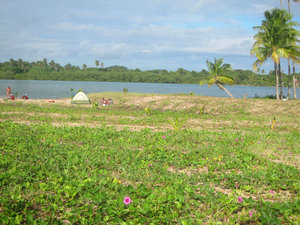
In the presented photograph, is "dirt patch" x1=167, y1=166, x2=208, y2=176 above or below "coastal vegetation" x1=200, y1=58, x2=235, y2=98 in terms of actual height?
below

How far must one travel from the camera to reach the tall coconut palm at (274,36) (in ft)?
89.5

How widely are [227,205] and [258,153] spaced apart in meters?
3.94

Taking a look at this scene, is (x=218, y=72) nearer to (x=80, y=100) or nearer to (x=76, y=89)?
(x=80, y=100)

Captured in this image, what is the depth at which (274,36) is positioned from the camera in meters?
27.4

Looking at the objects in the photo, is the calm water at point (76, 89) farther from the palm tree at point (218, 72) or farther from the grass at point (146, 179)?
the grass at point (146, 179)

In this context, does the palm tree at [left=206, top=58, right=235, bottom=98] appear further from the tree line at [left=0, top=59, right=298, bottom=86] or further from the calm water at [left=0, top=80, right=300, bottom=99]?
the tree line at [left=0, top=59, right=298, bottom=86]

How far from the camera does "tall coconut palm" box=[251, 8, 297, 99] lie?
27.3m

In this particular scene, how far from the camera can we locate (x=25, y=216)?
3.92 meters

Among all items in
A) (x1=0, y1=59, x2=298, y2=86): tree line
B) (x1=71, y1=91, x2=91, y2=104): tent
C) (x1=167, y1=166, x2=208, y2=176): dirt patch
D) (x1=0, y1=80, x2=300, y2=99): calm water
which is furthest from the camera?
(x1=0, y1=59, x2=298, y2=86): tree line

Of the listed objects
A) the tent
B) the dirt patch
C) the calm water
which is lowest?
the dirt patch

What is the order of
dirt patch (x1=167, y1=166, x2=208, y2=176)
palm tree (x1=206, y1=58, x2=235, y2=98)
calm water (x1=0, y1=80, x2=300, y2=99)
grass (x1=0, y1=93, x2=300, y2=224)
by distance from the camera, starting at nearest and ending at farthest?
1. grass (x1=0, y1=93, x2=300, y2=224)
2. dirt patch (x1=167, y1=166, x2=208, y2=176)
3. palm tree (x1=206, y1=58, x2=235, y2=98)
4. calm water (x1=0, y1=80, x2=300, y2=99)

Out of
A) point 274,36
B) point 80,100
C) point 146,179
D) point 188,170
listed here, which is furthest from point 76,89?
point 146,179

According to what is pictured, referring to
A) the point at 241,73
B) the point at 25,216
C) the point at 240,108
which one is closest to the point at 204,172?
the point at 25,216

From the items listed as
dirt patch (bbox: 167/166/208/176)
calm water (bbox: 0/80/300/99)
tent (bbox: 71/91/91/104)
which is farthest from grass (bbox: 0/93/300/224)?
calm water (bbox: 0/80/300/99)
